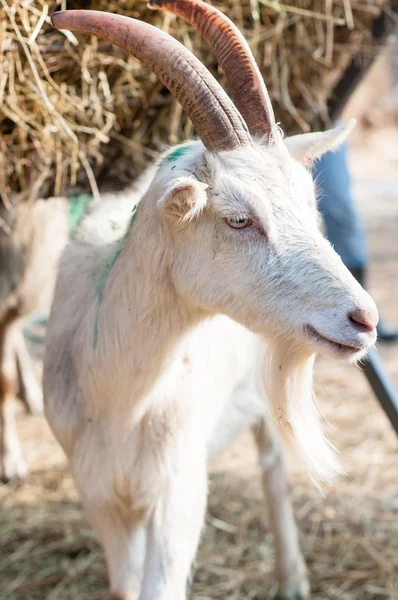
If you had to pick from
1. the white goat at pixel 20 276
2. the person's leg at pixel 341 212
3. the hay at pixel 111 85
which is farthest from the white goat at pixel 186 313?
the person's leg at pixel 341 212

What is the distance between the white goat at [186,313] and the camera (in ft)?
7.10

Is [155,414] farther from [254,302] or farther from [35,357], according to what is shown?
[35,357]

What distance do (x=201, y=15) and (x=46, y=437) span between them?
3.35 m

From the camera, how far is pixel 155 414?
261cm

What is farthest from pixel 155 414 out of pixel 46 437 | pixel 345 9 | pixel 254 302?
pixel 46 437

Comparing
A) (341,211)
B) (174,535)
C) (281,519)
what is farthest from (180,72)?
(341,211)

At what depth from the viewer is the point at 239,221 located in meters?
2.19

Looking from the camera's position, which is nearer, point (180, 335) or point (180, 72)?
point (180, 72)

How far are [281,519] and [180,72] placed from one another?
2198 millimetres

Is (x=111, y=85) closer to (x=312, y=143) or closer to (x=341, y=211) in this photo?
(x=312, y=143)

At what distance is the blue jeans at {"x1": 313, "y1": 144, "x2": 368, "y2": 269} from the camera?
4.99m

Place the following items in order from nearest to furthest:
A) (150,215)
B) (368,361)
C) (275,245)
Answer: (275,245)
(150,215)
(368,361)

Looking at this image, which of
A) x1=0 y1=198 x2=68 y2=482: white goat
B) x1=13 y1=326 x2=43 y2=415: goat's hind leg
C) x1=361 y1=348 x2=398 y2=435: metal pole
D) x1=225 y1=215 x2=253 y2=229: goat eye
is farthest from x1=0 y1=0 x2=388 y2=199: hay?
x1=13 y1=326 x2=43 y2=415: goat's hind leg

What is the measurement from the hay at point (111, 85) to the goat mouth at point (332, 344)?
118 cm
